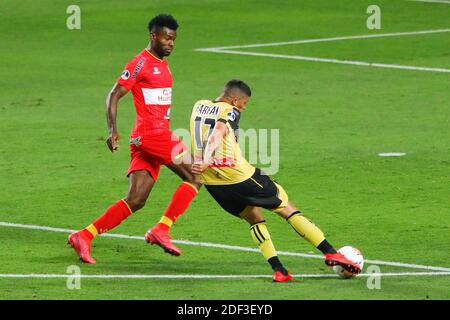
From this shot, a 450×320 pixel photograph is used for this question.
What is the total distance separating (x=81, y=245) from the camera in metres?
15.0

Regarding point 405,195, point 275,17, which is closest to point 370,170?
point 405,195

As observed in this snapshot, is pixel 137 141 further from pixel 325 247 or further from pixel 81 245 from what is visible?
pixel 325 247

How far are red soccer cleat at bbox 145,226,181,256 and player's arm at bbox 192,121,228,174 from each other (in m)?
1.56

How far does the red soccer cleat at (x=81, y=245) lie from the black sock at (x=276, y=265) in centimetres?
201

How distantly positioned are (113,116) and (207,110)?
4.03 ft

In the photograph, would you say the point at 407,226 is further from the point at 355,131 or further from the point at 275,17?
the point at 275,17

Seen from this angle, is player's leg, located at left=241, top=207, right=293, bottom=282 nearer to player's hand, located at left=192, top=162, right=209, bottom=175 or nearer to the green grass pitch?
the green grass pitch

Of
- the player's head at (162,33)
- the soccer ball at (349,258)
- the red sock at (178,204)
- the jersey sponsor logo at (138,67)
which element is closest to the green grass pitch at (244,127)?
the soccer ball at (349,258)

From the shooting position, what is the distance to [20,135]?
2245 centimetres

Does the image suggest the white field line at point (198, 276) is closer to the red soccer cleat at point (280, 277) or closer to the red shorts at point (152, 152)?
the red soccer cleat at point (280, 277)

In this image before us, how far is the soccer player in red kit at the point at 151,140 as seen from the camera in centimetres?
1522

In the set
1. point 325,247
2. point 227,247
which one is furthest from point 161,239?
point 325,247

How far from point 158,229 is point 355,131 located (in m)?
7.82

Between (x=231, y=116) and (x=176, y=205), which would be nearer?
(x=231, y=116)
